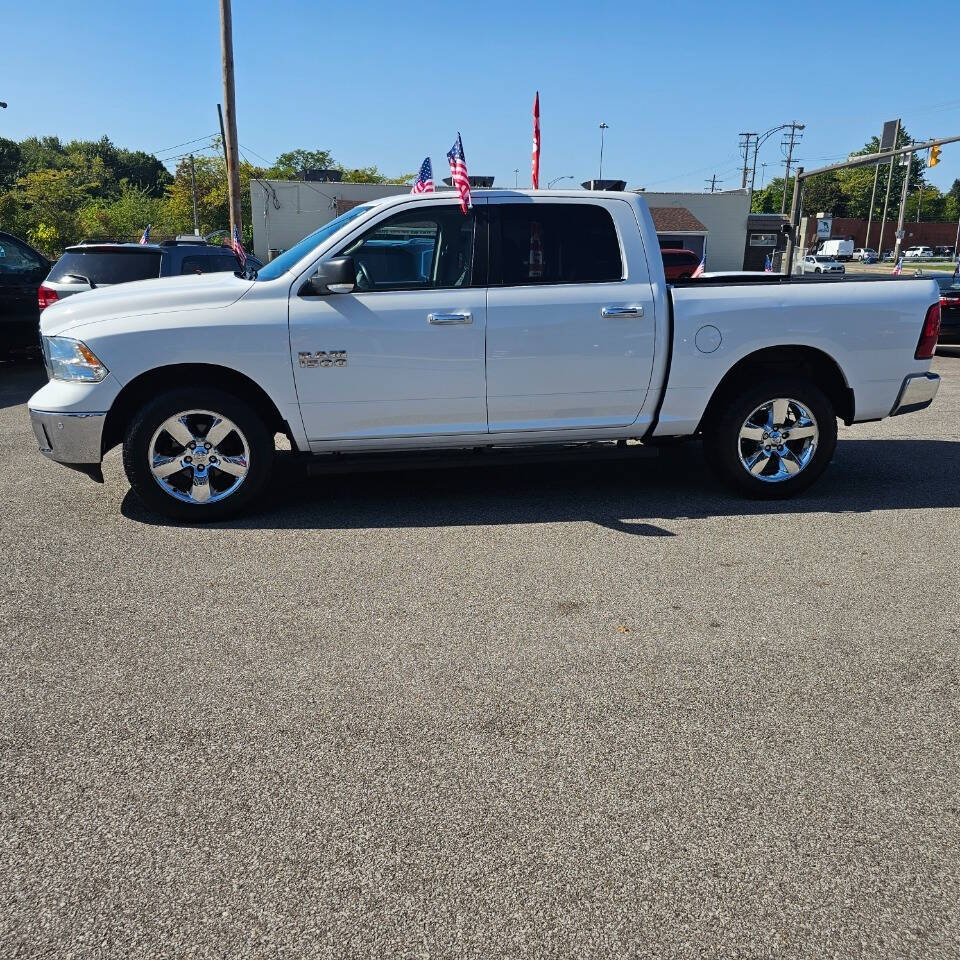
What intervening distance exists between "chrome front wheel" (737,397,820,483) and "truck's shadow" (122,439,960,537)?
0.79ft

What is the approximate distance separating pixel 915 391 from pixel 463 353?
10.3 ft

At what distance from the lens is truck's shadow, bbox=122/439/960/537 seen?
19.0ft

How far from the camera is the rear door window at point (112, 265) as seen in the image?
11.7m

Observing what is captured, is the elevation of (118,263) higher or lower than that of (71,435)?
higher

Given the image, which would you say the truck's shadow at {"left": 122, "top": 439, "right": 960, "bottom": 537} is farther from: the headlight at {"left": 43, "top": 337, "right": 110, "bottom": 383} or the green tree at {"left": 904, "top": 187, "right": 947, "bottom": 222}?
the green tree at {"left": 904, "top": 187, "right": 947, "bottom": 222}

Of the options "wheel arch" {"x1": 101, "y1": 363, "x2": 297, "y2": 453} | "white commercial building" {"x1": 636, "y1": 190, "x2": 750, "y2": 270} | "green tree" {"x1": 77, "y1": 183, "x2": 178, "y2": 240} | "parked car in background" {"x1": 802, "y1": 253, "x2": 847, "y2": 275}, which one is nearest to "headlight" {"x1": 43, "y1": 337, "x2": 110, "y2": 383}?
"wheel arch" {"x1": 101, "y1": 363, "x2": 297, "y2": 453}

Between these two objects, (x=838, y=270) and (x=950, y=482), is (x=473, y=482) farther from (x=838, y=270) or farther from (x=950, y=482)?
(x=838, y=270)

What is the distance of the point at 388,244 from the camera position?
18.6 feet

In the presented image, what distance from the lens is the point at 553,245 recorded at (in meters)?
5.80

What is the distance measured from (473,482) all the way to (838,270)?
7215 cm

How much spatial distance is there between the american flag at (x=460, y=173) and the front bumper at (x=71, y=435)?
2574mm

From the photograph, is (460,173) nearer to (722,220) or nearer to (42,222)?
(42,222)

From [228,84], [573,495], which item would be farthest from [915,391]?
[228,84]

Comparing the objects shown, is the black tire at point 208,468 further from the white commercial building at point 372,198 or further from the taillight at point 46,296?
the white commercial building at point 372,198
